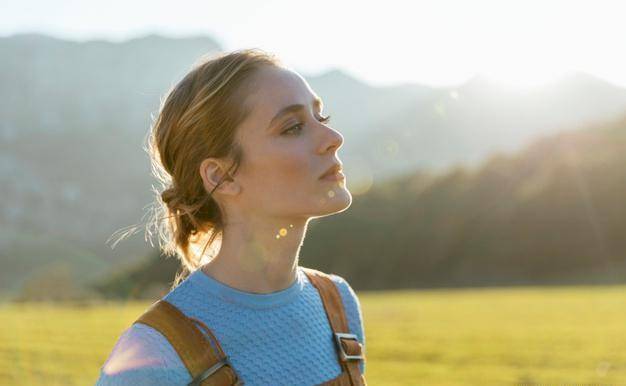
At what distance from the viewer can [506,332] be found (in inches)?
257

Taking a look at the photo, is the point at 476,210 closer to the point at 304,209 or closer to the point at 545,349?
the point at 545,349

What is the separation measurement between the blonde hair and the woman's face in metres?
0.04

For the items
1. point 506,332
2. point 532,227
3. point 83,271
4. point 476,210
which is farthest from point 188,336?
point 83,271

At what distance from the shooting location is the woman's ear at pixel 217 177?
6.61 ft

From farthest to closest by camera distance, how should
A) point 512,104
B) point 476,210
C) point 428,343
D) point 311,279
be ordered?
1. point 512,104
2. point 476,210
3. point 428,343
4. point 311,279

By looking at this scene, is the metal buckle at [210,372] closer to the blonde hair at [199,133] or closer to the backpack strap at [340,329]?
the backpack strap at [340,329]

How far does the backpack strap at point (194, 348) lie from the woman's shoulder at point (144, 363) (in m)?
0.01

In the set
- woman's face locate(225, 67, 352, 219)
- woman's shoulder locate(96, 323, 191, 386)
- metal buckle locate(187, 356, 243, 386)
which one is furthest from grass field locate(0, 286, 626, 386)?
woman's shoulder locate(96, 323, 191, 386)

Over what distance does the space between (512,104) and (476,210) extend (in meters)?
61.4

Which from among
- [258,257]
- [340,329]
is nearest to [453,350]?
[340,329]

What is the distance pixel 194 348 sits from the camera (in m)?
1.68

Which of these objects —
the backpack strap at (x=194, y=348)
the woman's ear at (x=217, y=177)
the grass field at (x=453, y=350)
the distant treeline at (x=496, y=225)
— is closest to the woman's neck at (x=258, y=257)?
the woman's ear at (x=217, y=177)

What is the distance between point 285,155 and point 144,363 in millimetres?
664

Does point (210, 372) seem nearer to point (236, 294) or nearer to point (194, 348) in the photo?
point (194, 348)
